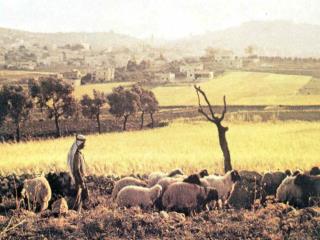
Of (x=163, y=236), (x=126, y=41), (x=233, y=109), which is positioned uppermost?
(x=126, y=41)

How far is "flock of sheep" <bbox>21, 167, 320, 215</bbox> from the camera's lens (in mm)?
9828

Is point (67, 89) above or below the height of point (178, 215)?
above

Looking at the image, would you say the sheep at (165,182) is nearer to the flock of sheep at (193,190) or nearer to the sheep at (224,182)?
the flock of sheep at (193,190)

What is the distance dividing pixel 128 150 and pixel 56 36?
4867mm

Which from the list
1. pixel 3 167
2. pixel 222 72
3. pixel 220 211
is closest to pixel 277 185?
pixel 220 211

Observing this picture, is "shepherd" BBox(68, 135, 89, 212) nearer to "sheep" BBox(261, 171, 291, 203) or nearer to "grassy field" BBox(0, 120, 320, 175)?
"grassy field" BBox(0, 120, 320, 175)

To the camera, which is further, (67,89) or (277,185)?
(67,89)

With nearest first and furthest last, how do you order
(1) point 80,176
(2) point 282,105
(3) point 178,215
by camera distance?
(3) point 178,215
(1) point 80,176
(2) point 282,105

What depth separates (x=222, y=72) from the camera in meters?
14.5

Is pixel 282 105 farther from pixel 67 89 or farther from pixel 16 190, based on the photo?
pixel 16 190

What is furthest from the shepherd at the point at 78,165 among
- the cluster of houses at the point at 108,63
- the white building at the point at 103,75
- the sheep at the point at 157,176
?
the white building at the point at 103,75

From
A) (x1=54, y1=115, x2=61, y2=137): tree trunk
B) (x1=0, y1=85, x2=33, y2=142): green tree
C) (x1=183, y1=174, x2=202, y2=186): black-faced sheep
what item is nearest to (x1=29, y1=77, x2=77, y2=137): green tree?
(x1=54, y1=115, x2=61, y2=137): tree trunk

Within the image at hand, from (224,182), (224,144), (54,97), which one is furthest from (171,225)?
(54,97)

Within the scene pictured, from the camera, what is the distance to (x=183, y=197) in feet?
32.2
